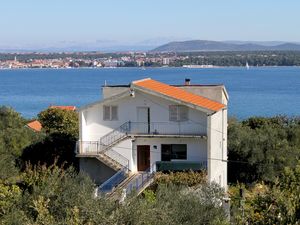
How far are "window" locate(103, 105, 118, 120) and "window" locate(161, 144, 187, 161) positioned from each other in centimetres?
236

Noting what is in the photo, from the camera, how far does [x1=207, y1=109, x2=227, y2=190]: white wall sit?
89.8ft

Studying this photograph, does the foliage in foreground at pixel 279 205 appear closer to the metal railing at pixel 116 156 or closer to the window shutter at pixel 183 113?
the window shutter at pixel 183 113

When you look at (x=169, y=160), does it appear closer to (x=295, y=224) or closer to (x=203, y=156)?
(x=203, y=156)

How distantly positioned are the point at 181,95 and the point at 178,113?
1.22 metres

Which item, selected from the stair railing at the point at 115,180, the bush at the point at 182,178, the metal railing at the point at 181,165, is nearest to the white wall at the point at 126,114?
the metal railing at the point at 181,165

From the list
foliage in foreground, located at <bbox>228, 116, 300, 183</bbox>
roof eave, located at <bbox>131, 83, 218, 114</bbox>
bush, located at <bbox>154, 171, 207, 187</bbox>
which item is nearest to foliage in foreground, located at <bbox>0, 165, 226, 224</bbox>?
bush, located at <bbox>154, 171, 207, 187</bbox>

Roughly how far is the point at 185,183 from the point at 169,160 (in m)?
3.08

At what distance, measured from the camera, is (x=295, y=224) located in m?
12.5

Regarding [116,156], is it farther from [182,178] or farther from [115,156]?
[182,178]

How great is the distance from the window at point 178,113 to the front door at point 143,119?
960 millimetres

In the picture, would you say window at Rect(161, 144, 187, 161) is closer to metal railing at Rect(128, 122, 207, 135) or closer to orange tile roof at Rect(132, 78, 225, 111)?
metal railing at Rect(128, 122, 207, 135)

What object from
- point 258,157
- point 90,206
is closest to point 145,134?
point 258,157

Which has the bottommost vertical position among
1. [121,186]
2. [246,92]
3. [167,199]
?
[246,92]

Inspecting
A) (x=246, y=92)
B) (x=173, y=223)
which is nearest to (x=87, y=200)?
(x=173, y=223)
